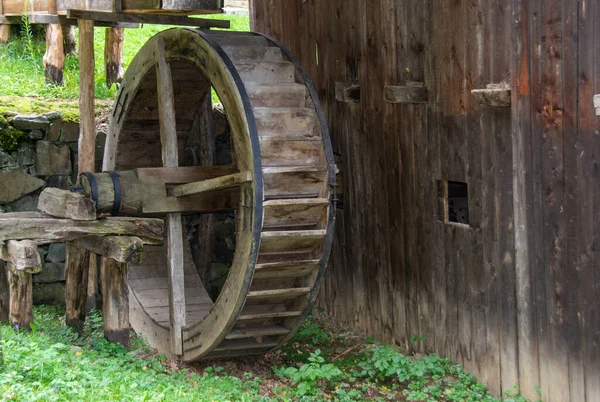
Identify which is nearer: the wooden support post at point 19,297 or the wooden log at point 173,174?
the wooden support post at point 19,297

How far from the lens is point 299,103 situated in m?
6.76

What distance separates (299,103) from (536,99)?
2036mm

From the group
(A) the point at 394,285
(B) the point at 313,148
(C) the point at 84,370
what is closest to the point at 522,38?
(B) the point at 313,148

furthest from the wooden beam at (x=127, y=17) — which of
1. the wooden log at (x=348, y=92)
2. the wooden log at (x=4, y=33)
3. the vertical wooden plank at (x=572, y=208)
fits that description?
the wooden log at (x=4, y=33)

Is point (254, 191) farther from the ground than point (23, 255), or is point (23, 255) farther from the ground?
point (254, 191)

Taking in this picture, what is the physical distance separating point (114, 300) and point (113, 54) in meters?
4.76

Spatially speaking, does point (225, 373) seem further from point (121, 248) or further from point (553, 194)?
point (553, 194)

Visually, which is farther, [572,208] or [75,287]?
[75,287]

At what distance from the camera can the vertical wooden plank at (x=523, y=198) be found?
17.7 ft

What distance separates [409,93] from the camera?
6461mm

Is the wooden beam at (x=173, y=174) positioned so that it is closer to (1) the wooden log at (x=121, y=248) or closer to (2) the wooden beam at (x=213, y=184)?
(2) the wooden beam at (x=213, y=184)

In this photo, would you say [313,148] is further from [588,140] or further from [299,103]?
[588,140]

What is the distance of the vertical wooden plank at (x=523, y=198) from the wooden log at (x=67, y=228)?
2871 millimetres

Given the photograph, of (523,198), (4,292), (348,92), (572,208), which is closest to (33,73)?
(4,292)
